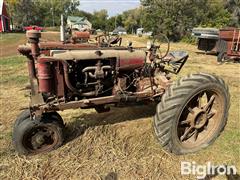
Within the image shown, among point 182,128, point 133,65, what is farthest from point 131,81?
point 182,128

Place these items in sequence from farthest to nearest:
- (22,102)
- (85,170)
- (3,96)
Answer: (3,96) → (22,102) → (85,170)

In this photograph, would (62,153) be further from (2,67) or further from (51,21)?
(51,21)

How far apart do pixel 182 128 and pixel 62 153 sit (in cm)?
181

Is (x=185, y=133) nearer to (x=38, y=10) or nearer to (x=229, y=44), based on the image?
(x=229, y=44)

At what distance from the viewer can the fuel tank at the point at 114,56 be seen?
3430 millimetres

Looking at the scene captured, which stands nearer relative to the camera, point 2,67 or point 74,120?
point 74,120

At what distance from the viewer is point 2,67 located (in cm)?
970

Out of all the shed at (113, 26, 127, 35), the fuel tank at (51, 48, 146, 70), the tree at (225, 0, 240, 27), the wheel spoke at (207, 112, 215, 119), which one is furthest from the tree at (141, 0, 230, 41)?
the wheel spoke at (207, 112, 215, 119)

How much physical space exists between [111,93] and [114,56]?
1.99ft

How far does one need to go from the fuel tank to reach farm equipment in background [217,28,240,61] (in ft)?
28.8

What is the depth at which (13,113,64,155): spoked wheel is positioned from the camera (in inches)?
133

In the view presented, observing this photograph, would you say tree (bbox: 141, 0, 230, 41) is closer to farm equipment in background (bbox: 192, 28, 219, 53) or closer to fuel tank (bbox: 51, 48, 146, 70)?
farm equipment in background (bbox: 192, 28, 219, 53)

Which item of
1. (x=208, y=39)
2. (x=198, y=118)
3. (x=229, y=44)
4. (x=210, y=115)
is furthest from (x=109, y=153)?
(x=208, y=39)

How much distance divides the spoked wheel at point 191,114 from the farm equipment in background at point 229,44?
8483 millimetres
